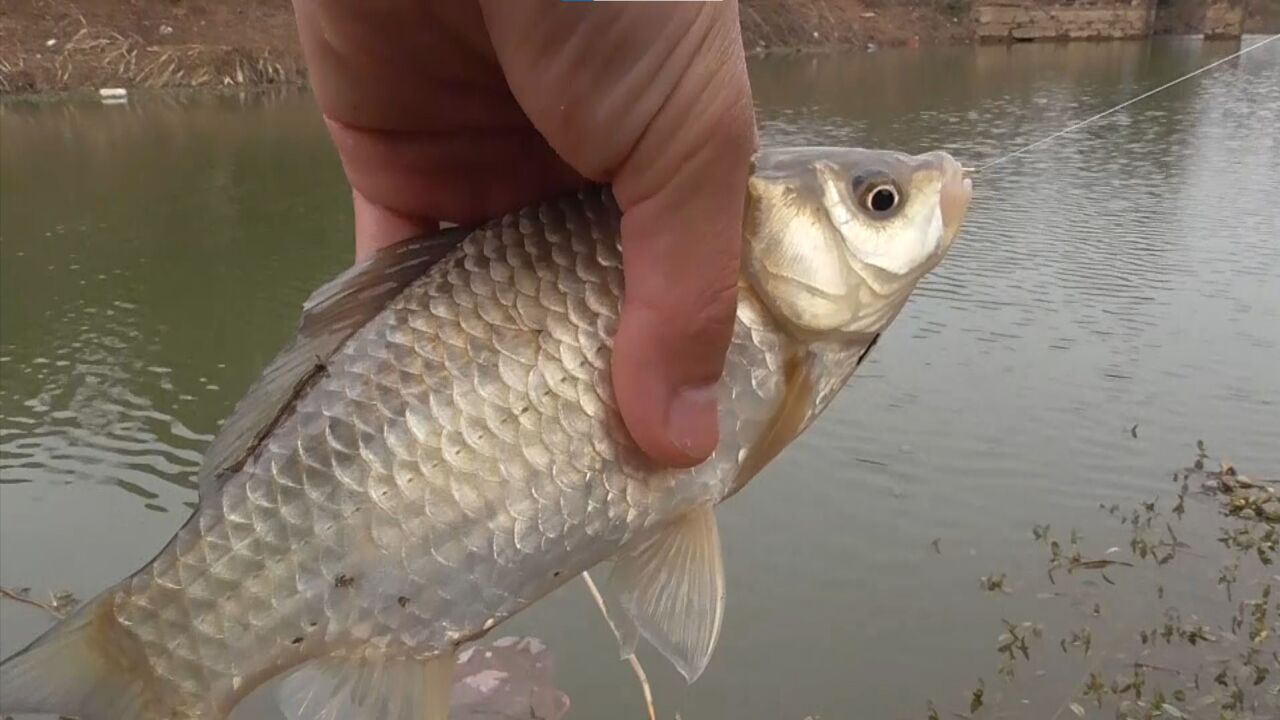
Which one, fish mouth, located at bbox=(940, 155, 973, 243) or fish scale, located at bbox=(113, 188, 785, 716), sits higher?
fish mouth, located at bbox=(940, 155, 973, 243)

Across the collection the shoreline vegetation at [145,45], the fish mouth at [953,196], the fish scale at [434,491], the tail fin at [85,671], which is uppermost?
the fish mouth at [953,196]

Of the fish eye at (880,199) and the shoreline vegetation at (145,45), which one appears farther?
the shoreline vegetation at (145,45)

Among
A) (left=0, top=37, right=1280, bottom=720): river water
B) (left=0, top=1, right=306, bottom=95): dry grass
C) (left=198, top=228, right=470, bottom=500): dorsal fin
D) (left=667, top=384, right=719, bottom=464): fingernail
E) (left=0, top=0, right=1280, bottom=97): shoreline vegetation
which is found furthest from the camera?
(left=0, top=0, right=1280, bottom=97): shoreline vegetation

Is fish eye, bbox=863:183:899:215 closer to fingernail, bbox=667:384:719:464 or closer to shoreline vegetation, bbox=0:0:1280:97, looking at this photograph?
fingernail, bbox=667:384:719:464

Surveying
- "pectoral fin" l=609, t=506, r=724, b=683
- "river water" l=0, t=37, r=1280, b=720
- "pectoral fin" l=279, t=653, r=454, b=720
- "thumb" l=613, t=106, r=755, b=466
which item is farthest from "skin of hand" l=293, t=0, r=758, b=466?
"river water" l=0, t=37, r=1280, b=720

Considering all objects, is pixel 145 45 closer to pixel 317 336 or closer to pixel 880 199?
pixel 317 336

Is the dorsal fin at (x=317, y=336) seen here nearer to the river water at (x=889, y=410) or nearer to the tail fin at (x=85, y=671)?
the tail fin at (x=85, y=671)

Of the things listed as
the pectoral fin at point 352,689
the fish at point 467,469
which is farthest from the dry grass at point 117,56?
the pectoral fin at point 352,689

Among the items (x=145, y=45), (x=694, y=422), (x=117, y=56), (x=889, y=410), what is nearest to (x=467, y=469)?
(x=694, y=422)
